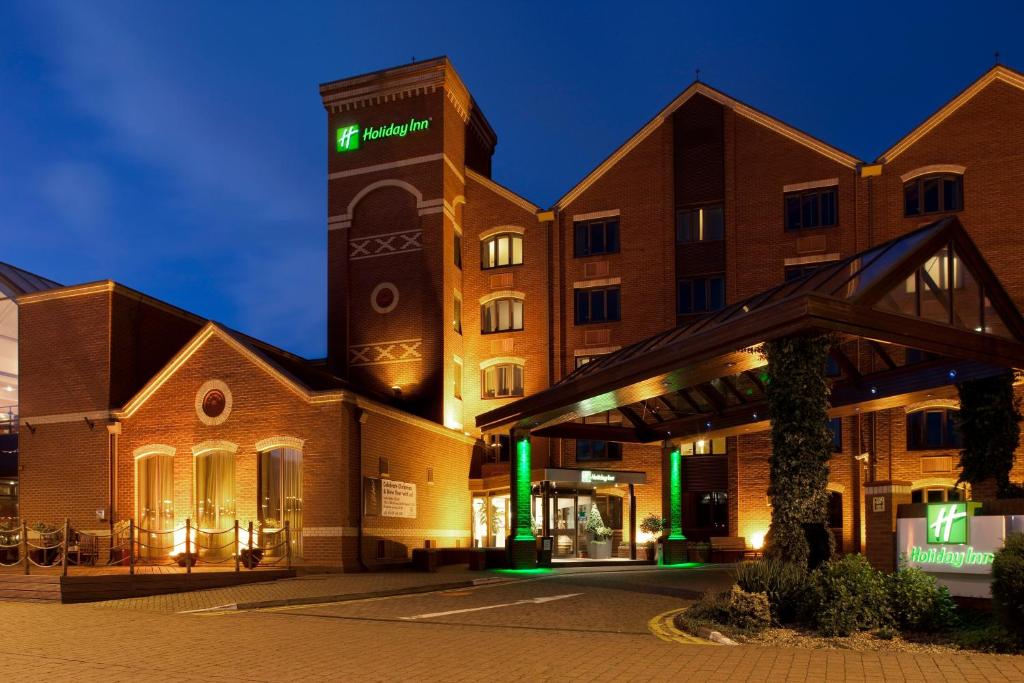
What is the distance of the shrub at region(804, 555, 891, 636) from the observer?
1142 cm

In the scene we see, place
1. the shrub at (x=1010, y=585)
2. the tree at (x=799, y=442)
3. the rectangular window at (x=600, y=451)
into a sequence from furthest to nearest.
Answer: the rectangular window at (x=600, y=451) < the tree at (x=799, y=442) < the shrub at (x=1010, y=585)

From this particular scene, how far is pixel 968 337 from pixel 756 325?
13.0 ft

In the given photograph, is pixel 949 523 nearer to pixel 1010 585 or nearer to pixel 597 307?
Answer: pixel 1010 585

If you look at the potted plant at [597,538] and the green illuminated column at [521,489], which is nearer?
the green illuminated column at [521,489]

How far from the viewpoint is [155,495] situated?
91.6 ft

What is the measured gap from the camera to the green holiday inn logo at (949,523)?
12.2 m

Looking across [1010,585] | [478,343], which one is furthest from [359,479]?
[1010,585]

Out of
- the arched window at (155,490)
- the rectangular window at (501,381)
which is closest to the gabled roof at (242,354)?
the arched window at (155,490)

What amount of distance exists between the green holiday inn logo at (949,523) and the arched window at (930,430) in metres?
21.5

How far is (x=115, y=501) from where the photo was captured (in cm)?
2780

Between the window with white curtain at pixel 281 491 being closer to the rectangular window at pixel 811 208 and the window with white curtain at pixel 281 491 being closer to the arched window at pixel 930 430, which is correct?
the rectangular window at pixel 811 208

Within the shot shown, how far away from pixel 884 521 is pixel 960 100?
24.2 meters

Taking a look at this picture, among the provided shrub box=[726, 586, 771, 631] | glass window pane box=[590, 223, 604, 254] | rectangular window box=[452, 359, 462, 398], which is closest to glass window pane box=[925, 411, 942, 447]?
glass window pane box=[590, 223, 604, 254]

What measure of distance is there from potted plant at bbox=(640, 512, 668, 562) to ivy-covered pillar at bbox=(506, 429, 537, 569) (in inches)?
203
